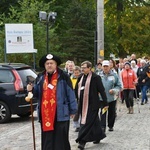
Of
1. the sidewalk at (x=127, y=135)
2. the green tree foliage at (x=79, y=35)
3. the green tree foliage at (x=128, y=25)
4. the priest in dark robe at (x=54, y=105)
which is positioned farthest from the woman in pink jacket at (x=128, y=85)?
the green tree foliage at (x=128, y=25)

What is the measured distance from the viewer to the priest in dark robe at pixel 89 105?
27.7 ft

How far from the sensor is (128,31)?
42.7m

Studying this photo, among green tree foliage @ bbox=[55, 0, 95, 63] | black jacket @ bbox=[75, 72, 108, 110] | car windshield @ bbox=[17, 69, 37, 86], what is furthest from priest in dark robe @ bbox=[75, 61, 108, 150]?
green tree foliage @ bbox=[55, 0, 95, 63]

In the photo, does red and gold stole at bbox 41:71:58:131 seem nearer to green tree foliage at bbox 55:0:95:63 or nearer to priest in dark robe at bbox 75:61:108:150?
priest in dark robe at bbox 75:61:108:150

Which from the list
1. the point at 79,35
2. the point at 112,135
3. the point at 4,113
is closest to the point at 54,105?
the point at 112,135

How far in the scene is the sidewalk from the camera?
28.0 ft

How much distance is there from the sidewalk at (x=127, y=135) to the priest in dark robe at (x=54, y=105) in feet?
6.08

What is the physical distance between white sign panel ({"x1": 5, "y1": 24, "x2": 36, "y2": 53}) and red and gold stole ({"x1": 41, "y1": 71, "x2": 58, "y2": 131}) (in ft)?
46.1

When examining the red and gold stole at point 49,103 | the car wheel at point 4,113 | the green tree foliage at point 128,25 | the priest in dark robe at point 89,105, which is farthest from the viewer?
the green tree foliage at point 128,25

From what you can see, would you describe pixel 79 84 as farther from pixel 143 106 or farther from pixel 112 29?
pixel 112 29

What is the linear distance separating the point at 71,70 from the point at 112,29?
32.8 meters

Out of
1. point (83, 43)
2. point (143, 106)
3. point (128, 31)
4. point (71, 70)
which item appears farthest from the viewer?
point (128, 31)

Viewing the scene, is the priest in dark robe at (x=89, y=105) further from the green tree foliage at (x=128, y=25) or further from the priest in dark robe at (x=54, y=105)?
the green tree foliage at (x=128, y=25)

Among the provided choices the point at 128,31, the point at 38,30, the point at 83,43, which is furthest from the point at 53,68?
the point at 128,31
